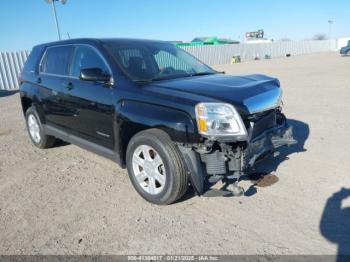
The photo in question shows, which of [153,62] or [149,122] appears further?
[153,62]

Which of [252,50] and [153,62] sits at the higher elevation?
[153,62]

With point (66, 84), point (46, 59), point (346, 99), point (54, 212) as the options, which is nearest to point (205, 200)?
point (54, 212)

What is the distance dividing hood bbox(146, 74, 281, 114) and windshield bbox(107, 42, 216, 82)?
0.95ft

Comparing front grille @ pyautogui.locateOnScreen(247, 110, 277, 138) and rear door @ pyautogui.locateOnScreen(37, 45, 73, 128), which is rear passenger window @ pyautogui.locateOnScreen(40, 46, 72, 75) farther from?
front grille @ pyautogui.locateOnScreen(247, 110, 277, 138)

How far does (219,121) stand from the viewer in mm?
3184

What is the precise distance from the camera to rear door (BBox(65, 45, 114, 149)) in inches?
159

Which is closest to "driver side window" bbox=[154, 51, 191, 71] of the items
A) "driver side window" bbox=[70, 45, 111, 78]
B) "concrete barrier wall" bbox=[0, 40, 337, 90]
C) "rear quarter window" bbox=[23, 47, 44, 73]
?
"driver side window" bbox=[70, 45, 111, 78]

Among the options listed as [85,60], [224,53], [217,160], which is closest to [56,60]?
[85,60]

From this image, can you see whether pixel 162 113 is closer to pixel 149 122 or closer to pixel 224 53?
pixel 149 122

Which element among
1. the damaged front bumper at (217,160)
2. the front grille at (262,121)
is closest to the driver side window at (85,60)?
the damaged front bumper at (217,160)

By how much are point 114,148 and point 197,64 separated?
74.4 inches

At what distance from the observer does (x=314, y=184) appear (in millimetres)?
3938

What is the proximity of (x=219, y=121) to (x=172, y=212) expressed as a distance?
1136 mm

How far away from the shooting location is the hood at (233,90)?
335 centimetres
